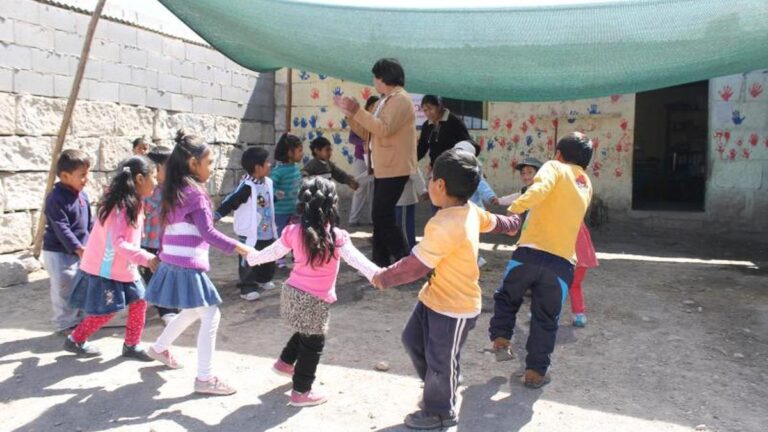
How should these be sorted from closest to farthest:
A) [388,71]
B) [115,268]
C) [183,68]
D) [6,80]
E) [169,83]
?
[115,268], [388,71], [6,80], [169,83], [183,68]

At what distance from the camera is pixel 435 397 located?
2.60 m

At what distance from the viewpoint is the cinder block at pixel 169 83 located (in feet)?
22.4

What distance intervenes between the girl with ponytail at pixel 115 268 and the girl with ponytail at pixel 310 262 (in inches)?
37.4

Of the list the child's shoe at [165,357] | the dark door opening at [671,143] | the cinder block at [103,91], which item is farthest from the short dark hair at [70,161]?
the dark door opening at [671,143]

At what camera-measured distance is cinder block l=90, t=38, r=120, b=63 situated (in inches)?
232

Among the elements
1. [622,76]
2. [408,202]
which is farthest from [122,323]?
[622,76]

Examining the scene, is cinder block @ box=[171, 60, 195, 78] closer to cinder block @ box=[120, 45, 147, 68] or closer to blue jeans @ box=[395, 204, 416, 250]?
cinder block @ box=[120, 45, 147, 68]

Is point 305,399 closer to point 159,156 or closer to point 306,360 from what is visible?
point 306,360

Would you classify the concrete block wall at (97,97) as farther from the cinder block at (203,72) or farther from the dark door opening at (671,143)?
the dark door opening at (671,143)

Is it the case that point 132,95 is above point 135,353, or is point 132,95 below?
above

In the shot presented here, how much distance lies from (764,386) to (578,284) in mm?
1182

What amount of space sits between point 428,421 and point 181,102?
575cm

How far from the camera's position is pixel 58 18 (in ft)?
17.7

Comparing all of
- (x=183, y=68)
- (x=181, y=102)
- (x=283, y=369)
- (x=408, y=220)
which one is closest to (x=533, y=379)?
(x=283, y=369)
